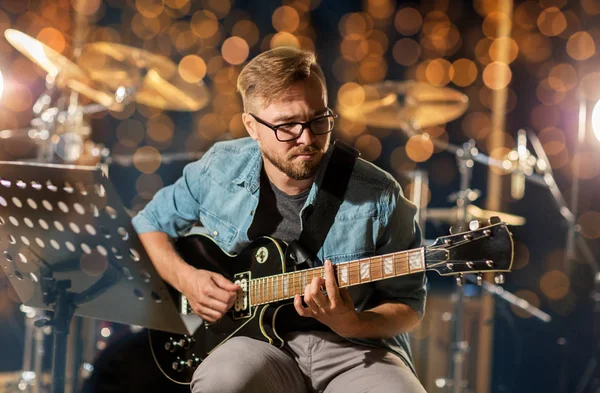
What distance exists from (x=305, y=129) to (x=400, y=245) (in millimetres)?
400

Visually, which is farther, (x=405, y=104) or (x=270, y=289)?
(x=405, y=104)

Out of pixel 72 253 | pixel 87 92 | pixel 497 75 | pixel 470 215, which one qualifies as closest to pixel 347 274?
pixel 72 253

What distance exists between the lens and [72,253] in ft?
5.69

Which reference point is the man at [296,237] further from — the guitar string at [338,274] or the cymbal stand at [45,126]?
the cymbal stand at [45,126]

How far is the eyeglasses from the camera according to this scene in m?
→ 1.73

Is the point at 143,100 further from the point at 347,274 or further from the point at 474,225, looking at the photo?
the point at 474,225

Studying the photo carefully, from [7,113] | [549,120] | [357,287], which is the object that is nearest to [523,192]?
[549,120]

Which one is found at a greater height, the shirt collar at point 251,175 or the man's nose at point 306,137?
the man's nose at point 306,137

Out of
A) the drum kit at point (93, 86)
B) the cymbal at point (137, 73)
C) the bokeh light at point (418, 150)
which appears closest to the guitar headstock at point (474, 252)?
the drum kit at point (93, 86)

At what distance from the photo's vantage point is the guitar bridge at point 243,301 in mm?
1759

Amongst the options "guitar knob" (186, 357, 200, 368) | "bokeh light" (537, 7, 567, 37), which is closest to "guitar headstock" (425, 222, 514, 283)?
"guitar knob" (186, 357, 200, 368)

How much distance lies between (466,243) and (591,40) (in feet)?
7.48

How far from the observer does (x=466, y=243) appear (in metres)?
1.47

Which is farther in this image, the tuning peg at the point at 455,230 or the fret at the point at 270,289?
the fret at the point at 270,289
